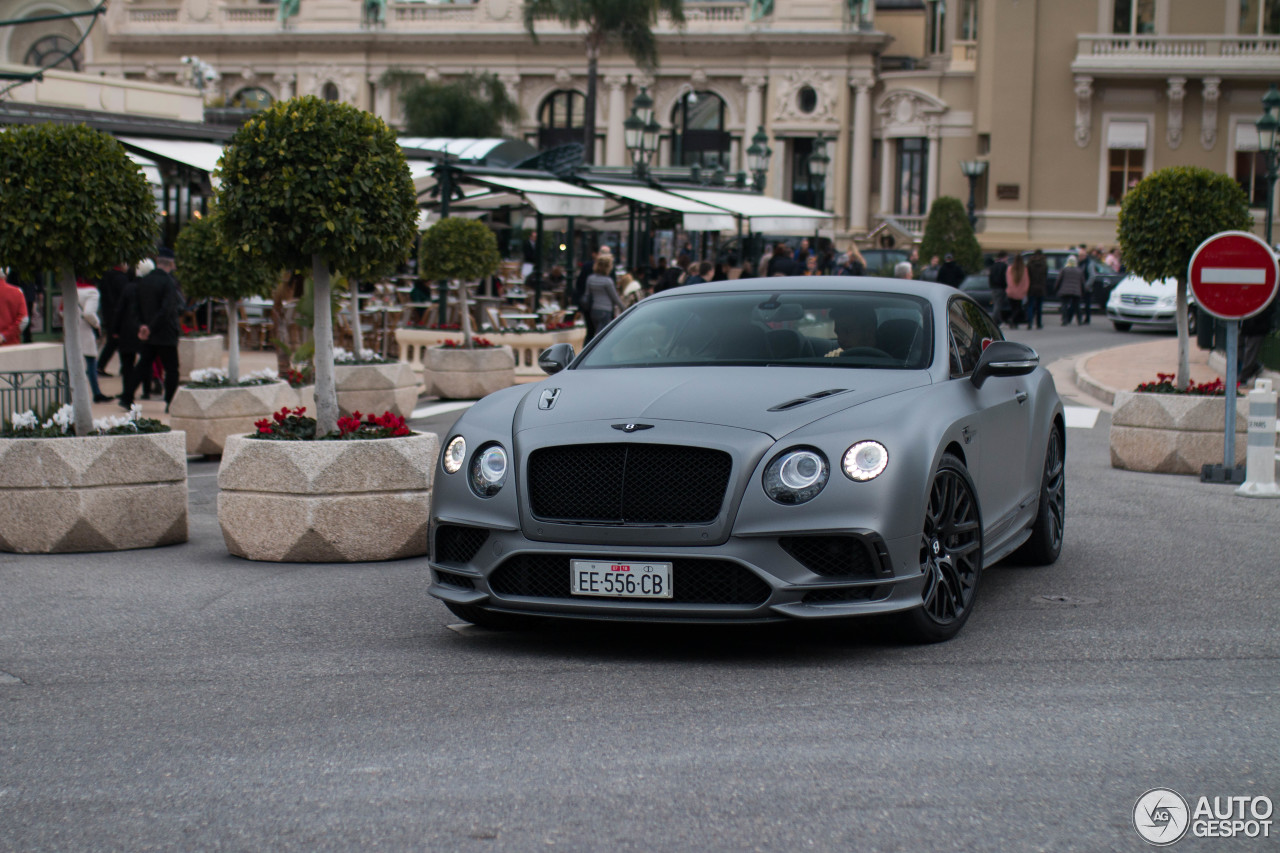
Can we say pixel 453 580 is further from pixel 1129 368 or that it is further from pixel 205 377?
pixel 1129 368

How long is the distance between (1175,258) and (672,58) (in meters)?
65.7

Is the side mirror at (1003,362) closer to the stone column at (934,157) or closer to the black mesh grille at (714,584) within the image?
the black mesh grille at (714,584)

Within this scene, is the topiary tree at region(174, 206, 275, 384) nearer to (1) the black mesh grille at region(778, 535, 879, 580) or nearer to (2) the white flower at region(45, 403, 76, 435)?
(2) the white flower at region(45, 403, 76, 435)

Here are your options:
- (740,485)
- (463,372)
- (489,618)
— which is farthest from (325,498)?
(463,372)

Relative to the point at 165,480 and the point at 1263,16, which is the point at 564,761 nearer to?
the point at 165,480

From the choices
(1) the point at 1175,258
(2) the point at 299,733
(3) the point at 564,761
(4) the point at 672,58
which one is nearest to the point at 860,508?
(3) the point at 564,761

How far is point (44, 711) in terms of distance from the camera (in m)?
5.22

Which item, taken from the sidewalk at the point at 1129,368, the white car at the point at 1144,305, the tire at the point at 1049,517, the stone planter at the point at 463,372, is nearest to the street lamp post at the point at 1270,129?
the white car at the point at 1144,305

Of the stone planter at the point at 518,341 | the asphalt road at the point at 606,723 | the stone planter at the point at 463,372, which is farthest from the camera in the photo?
the stone planter at the point at 518,341

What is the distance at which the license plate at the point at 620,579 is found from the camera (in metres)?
5.68

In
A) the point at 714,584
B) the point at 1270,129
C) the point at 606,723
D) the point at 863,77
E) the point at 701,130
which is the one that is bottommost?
the point at 606,723

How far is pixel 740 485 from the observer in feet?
18.4

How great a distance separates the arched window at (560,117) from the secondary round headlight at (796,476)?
74886mm

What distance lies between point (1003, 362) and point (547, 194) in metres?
18.0
